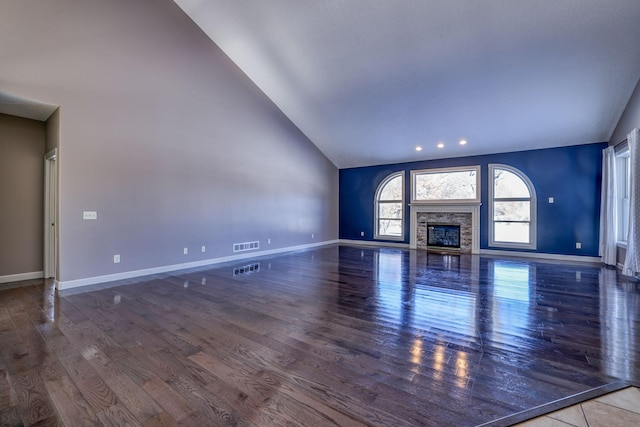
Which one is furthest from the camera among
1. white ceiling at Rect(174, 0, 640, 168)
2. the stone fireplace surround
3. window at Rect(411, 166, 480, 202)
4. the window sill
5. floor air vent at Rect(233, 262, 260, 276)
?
window at Rect(411, 166, 480, 202)

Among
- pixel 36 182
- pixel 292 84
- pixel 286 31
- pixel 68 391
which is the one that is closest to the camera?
pixel 68 391

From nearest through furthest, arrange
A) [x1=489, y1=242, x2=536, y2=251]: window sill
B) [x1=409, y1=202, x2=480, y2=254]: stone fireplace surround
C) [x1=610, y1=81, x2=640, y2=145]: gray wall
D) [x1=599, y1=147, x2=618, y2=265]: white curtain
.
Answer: [x1=610, y1=81, x2=640, y2=145]: gray wall < [x1=599, y1=147, x2=618, y2=265]: white curtain < [x1=489, y1=242, x2=536, y2=251]: window sill < [x1=409, y1=202, x2=480, y2=254]: stone fireplace surround

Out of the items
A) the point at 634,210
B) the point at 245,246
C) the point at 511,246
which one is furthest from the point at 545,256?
the point at 245,246

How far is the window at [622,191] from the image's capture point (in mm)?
5512

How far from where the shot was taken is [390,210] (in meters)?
9.27

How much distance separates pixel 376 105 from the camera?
6516 mm

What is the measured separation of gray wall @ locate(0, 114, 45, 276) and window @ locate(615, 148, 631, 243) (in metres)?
10.5

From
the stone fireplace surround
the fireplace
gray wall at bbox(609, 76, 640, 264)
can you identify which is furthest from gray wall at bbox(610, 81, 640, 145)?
the fireplace

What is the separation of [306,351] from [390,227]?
24.4 feet

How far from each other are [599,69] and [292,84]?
549cm

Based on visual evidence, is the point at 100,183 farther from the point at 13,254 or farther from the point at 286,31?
the point at 286,31

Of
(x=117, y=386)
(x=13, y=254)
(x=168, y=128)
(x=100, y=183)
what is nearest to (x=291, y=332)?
(x=117, y=386)

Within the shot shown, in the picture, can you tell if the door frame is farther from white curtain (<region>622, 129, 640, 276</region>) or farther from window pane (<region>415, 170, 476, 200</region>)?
white curtain (<region>622, 129, 640, 276</region>)

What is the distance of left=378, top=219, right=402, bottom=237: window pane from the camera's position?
9141mm
